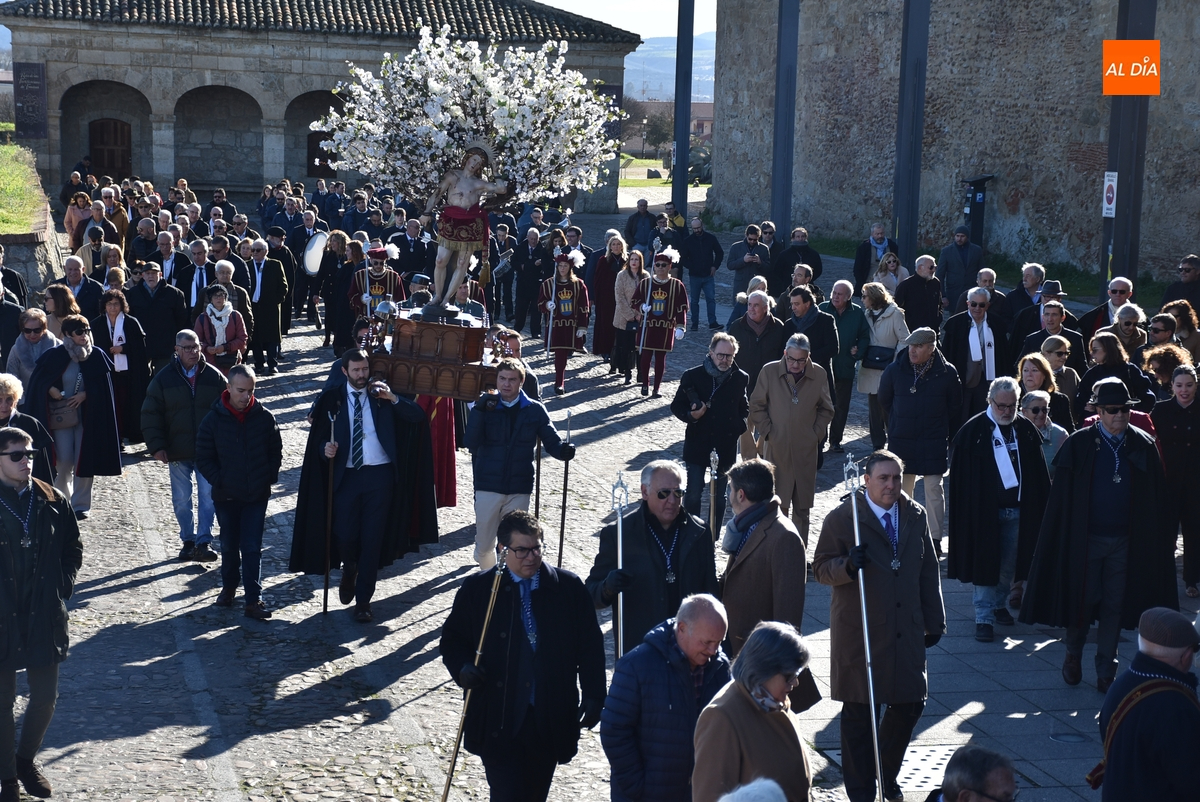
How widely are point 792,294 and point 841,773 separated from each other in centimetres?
675

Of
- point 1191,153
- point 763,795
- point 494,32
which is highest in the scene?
point 494,32

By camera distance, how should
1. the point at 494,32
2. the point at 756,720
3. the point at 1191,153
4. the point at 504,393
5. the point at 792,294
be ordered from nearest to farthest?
the point at 756,720 < the point at 504,393 < the point at 792,294 < the point at 1191,153 < the point at 494,32

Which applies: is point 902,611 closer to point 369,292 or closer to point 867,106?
point 369,292

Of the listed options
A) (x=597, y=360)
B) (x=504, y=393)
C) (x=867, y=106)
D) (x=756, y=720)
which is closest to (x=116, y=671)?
(x=504, y=393)

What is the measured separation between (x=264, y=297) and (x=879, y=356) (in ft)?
25.6

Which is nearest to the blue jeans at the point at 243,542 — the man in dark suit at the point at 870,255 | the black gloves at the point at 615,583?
the black gloves at the point at 615,583

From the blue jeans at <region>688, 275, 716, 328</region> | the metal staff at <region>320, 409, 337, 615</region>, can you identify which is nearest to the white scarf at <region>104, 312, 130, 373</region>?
the metal staff at <region>320, 409, 337, 615</region>

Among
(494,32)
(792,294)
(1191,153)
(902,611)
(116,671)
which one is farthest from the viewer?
(494,32)

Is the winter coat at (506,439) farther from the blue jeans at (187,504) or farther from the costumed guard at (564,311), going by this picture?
the costumed guard at (564,311)

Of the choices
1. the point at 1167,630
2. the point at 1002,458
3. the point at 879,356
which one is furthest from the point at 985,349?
the point at 1167,630

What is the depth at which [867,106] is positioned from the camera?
35312mm

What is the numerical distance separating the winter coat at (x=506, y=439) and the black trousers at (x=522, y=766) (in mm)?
3678

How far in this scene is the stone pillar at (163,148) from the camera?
40.2 meters

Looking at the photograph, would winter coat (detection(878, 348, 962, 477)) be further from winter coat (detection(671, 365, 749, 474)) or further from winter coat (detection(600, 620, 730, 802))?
winter coat (detection(600, 620, 730, 802))
